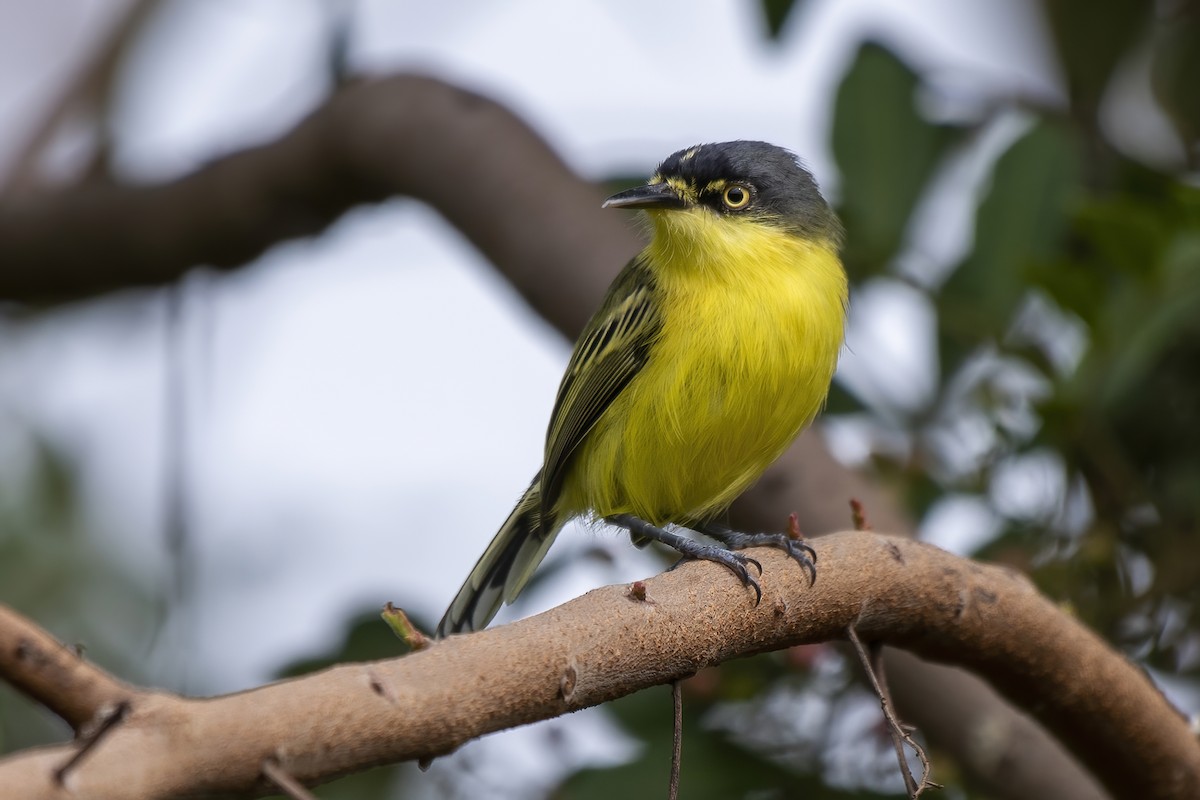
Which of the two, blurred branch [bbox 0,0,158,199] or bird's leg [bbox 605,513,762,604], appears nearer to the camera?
bird's leg [bbox 605,513,762,604]

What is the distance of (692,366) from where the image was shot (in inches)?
143

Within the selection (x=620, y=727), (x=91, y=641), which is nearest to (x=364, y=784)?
(x=620, y=727)

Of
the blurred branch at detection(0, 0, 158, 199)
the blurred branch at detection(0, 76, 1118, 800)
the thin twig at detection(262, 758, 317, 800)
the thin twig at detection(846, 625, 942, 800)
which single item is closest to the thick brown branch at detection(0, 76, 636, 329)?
the blurred branch at detection(0, 76, 1118, 800)

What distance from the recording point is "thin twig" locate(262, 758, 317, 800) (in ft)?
5.26

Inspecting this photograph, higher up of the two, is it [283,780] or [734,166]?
[283,780]

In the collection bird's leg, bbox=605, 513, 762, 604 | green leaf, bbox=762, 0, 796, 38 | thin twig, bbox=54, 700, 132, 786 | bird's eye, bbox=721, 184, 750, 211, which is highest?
thin twig, bbox=54, 700, 132, 786

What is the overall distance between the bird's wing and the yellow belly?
1.4 inches

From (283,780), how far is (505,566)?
234 centimetres

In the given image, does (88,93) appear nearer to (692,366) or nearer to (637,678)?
(692,366)

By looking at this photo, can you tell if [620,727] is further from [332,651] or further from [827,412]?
[827,412]

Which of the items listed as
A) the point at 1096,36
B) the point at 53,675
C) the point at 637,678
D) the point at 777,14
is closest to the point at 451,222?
the point at 777,14

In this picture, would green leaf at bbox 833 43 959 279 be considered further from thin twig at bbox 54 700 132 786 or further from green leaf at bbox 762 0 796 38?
thin twig at bbox 54 700 132 786

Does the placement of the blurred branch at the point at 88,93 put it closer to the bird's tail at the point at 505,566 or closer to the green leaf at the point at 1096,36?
the bird's tail at the point at 505,566

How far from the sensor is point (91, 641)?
17.7ft
